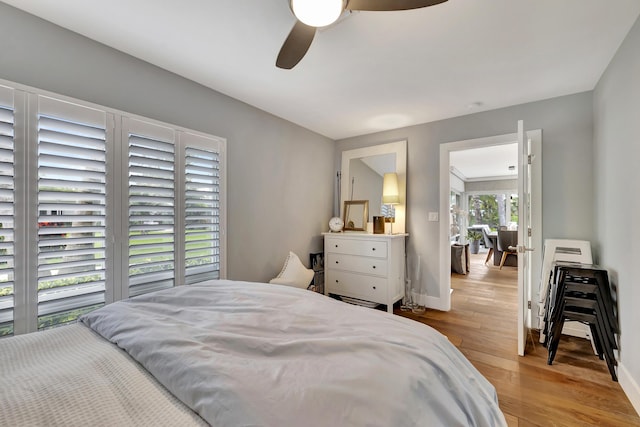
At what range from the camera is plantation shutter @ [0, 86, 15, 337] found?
1.51 meters

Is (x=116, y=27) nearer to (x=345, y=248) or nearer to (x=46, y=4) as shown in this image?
(x=46, y=4)

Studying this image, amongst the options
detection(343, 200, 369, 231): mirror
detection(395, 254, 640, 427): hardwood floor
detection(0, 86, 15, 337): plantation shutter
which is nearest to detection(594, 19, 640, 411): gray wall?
detection(395, 254, 640, 427): hardwood floor

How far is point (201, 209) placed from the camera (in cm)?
244

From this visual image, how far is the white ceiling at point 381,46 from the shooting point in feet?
5.21

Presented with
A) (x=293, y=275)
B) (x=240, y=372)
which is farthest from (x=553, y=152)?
(x=240, y=372)

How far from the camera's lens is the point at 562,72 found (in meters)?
2.22

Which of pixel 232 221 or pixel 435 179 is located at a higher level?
pixel 435 179

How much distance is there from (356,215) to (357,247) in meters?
0.61

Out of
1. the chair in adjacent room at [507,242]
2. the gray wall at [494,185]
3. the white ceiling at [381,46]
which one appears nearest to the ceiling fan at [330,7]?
the white ceiling at [381,46]

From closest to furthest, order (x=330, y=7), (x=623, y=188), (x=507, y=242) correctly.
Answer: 1. (x=330, y=7)
2. (x=623, y=188)
3. (x=507, y=242)

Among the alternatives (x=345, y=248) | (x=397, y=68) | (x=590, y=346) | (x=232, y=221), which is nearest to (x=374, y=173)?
(x=345, y=248)

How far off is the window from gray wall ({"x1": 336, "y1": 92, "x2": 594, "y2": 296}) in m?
2.69

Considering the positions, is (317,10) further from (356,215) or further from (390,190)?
(356,215)

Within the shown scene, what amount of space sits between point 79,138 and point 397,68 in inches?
92.1
